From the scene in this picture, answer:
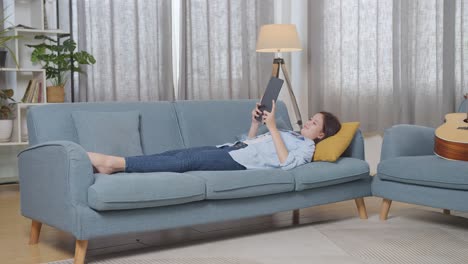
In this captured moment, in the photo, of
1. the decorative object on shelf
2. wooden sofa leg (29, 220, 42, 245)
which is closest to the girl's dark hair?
wooden sofa leg (29, 220, 42, 245)

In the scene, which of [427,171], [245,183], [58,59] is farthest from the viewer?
[58,59]

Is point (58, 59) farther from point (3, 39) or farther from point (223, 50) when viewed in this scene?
point (223, 50)

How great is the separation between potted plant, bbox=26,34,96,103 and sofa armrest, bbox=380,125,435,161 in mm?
2496

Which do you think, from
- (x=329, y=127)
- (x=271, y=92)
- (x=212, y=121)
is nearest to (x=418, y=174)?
(x=329, y=127)

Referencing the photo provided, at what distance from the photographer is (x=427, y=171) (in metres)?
3.38

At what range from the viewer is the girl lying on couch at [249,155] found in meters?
3.12

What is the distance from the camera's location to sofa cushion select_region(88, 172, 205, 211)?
8.90ft

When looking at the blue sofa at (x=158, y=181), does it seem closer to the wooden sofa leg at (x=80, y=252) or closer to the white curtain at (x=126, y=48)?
the wooden sofa leg at (x=80, y=252)

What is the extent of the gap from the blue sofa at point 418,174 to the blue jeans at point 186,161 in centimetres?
84

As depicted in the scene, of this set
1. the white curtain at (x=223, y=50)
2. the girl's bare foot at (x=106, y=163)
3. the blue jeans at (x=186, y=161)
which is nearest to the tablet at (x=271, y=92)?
the blue jeans at (x=186, y=161)

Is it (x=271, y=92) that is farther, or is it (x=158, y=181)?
(x=271, y=92)

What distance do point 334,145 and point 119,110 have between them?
3.93 ft

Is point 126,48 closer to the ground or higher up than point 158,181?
higher up

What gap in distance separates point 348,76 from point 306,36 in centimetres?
79
